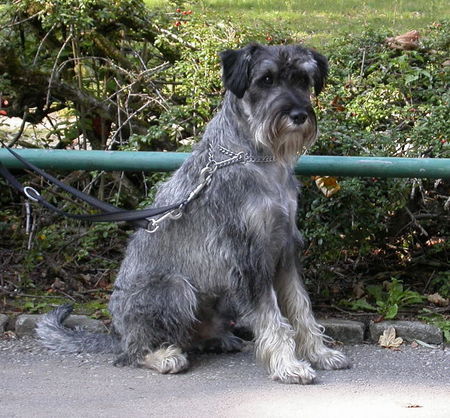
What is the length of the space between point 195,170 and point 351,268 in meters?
2.15

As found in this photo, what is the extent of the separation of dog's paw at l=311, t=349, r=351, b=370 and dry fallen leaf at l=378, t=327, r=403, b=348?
0.52m

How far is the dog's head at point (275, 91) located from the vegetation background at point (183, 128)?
45.5 inches

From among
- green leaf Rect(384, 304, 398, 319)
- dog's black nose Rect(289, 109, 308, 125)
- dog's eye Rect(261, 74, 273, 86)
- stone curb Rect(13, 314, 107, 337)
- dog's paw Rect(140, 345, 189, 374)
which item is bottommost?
stone curb Rect(13, 314, 107, 337)

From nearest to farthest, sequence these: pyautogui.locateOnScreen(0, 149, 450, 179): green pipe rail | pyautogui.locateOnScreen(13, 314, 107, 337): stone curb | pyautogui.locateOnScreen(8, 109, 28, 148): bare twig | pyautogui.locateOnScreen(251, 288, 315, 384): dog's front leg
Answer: pyautogui.locateOnScreen(251, 288, 315, 384): dog's front leg, pyautogui.locateOnScreen(0, 149, 450, 179): green pipe rail, pyautogui.locateOnScreen(13, 314, 107, 337): stone curb, pyautogui.locateOnScreen(8, 109, 28, 148): bare twig

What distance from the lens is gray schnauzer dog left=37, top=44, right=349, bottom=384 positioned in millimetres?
5391

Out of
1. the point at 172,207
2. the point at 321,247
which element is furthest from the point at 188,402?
the point at 321,247

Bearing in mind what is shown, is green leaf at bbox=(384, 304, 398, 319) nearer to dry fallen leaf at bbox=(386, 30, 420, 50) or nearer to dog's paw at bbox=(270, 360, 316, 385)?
dog's paw at bbox=(270, 360, 316, 385)

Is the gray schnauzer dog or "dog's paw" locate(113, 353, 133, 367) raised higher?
the gray schnauzer dog

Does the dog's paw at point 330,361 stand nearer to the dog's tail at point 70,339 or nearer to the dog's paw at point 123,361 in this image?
the dog's paw at point 123,361

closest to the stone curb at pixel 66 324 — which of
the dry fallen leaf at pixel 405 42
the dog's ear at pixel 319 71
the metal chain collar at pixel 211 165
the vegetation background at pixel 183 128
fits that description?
the vegetation background at pixel 183 128

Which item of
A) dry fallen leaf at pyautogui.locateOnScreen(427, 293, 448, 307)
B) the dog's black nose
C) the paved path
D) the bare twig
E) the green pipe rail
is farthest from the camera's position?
the bare twig

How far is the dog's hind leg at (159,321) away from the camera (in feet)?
18.6

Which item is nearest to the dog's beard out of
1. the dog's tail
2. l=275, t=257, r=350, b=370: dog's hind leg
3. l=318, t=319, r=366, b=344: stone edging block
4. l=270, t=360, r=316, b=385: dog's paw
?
l=275, t=257, r=350, b=370: dog's hind leg

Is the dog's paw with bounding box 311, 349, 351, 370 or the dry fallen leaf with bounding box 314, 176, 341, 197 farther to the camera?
the dry fallen leaf with bounding box 314, 176, 341, 197
